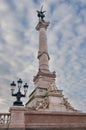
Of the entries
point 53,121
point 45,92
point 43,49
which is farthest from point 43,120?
point 43,49

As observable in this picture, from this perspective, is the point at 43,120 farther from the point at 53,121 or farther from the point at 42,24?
the point at 42,24

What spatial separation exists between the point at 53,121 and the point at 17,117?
137 inches

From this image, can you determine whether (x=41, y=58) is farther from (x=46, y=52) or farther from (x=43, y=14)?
(x=43, y=14)

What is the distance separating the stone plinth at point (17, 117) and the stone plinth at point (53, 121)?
2.25ft

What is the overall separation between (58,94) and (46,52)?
8765mm

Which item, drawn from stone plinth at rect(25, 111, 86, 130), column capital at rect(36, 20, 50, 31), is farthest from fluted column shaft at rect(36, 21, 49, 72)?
stone plinth at rect(25, 111, 86, 130)

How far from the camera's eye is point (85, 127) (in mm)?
19359

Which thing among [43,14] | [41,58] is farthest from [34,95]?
[43,14]

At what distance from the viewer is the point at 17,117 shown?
1742cm

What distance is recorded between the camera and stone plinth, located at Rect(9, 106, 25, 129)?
16953mm

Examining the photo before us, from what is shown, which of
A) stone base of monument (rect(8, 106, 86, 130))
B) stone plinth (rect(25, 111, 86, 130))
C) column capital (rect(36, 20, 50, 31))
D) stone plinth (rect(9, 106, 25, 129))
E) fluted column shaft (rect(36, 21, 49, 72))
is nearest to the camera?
stone plinth (rect(9, 106, 25, 129))

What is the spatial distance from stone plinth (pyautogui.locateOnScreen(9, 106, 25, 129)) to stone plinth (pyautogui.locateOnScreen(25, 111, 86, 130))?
0.69 meters

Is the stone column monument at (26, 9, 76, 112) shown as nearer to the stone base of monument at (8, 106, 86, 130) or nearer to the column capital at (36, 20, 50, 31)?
the column capital at (36, 20, 50, 31)

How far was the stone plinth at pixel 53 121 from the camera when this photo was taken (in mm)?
18067
